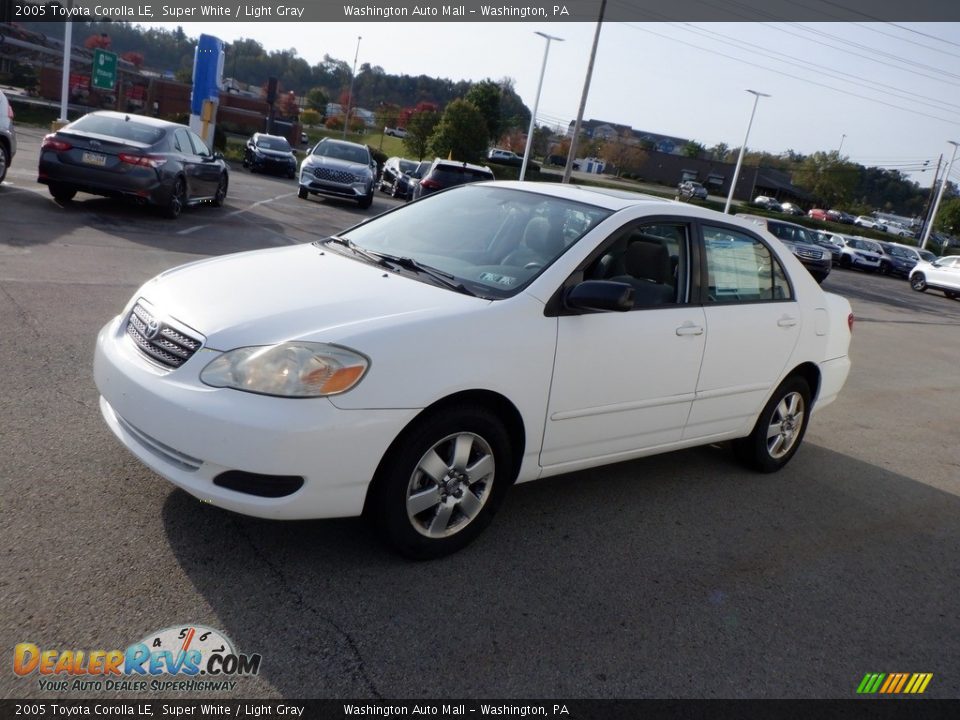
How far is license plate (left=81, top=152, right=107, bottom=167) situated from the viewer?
11711 millimetres

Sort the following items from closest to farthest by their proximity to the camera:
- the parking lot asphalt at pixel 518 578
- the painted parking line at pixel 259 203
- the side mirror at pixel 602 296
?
the parking lot asphalt at pixel 518 578 < the side mirror at pixel 602 296 < the painted parking line at pixel 259 203

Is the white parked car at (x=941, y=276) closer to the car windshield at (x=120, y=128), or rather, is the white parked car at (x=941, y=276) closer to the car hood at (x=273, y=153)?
the car hood at (x=273, y=153)

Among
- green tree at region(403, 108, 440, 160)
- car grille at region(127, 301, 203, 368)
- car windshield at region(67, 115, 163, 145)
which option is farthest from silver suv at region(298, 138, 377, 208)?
green tree at region(403, 108, 440, 160)

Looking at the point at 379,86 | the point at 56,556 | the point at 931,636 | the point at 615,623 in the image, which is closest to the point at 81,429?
the point at 56,556

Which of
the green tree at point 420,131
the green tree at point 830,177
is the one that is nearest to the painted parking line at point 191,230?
the green tree at point 420,131

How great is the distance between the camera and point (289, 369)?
3217mm

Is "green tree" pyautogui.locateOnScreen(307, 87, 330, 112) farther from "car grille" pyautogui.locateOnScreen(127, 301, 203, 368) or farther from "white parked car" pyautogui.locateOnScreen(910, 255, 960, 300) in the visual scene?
"car grille" pyautogui.locateOnScreen(127, 301, 203, 368)

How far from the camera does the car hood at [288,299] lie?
11.0ft

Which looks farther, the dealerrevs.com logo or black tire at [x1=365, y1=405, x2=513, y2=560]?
black tire at [x1=365, y1=405, x2=513, y2=560]

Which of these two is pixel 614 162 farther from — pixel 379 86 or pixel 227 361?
pixel 227 361

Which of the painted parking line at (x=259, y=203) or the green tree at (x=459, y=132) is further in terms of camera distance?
the green tree at (x=459, y=132)

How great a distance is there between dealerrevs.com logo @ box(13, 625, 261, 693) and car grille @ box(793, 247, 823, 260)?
2474 cm

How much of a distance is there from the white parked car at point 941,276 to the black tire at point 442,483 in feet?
101

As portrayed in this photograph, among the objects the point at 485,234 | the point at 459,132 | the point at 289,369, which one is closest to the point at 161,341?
the point at 289,369
